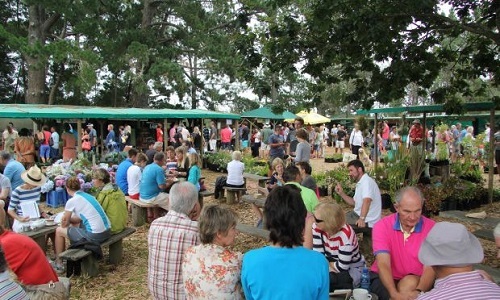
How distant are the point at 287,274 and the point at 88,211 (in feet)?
10.9

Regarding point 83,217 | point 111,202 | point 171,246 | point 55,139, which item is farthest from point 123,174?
point 55,139

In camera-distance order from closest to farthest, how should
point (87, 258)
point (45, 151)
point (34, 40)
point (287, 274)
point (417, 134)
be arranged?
1. point (287, 274)
2. point (87, 258)
3. point (417, 134)
4. point (45, 151)
5. point (34, 40)

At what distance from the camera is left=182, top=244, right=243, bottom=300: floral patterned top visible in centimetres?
234

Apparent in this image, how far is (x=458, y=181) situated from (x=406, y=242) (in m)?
6.60

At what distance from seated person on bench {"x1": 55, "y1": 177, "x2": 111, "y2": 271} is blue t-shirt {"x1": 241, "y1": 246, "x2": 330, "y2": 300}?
311 cm

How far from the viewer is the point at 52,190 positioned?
8523 millimetres

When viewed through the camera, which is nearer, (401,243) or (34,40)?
(401,243)

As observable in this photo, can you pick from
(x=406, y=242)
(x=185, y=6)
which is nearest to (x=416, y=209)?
(x=406, y=242)

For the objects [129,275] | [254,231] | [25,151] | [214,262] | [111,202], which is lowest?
[129,275]

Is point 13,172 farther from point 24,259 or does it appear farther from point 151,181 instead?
point 24,259

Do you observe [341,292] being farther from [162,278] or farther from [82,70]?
[82,70]

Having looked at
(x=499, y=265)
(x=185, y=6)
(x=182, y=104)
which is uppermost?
(x=185, y=6)

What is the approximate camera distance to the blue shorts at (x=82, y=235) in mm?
4656

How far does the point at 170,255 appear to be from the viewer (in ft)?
9.58
